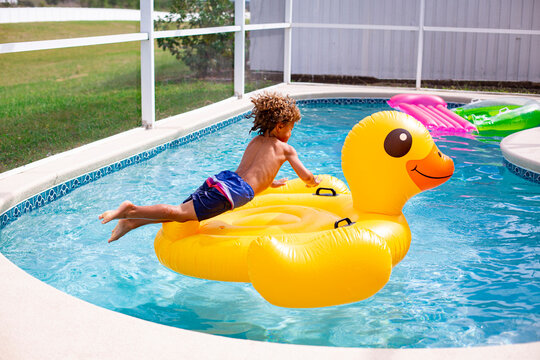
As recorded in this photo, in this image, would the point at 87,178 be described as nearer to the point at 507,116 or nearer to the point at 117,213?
the point at 117,213

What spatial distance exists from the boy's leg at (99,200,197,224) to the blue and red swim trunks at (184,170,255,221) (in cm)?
5

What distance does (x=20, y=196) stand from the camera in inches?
190

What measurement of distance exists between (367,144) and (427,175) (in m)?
0.38

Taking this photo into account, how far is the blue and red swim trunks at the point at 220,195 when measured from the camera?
11.9 feet

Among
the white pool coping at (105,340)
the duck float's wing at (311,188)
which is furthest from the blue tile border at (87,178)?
the duck float's wing at (311,188)

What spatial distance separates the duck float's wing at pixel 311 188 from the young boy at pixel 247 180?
0.68 ft

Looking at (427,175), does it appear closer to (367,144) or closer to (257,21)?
(367,144)

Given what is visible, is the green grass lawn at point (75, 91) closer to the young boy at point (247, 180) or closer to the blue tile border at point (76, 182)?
the blue tile border at point (76, 182)

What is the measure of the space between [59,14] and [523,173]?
8.03m

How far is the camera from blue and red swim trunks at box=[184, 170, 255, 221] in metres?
3.63

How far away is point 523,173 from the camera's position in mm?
6086

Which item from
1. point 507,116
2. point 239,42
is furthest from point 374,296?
point 239,42

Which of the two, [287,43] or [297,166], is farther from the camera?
[287,43]

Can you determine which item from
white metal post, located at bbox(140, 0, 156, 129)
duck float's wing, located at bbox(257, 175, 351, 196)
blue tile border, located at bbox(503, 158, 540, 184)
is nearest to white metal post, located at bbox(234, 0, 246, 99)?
white metal post, located at bbox(140, 0, 156, 129)
